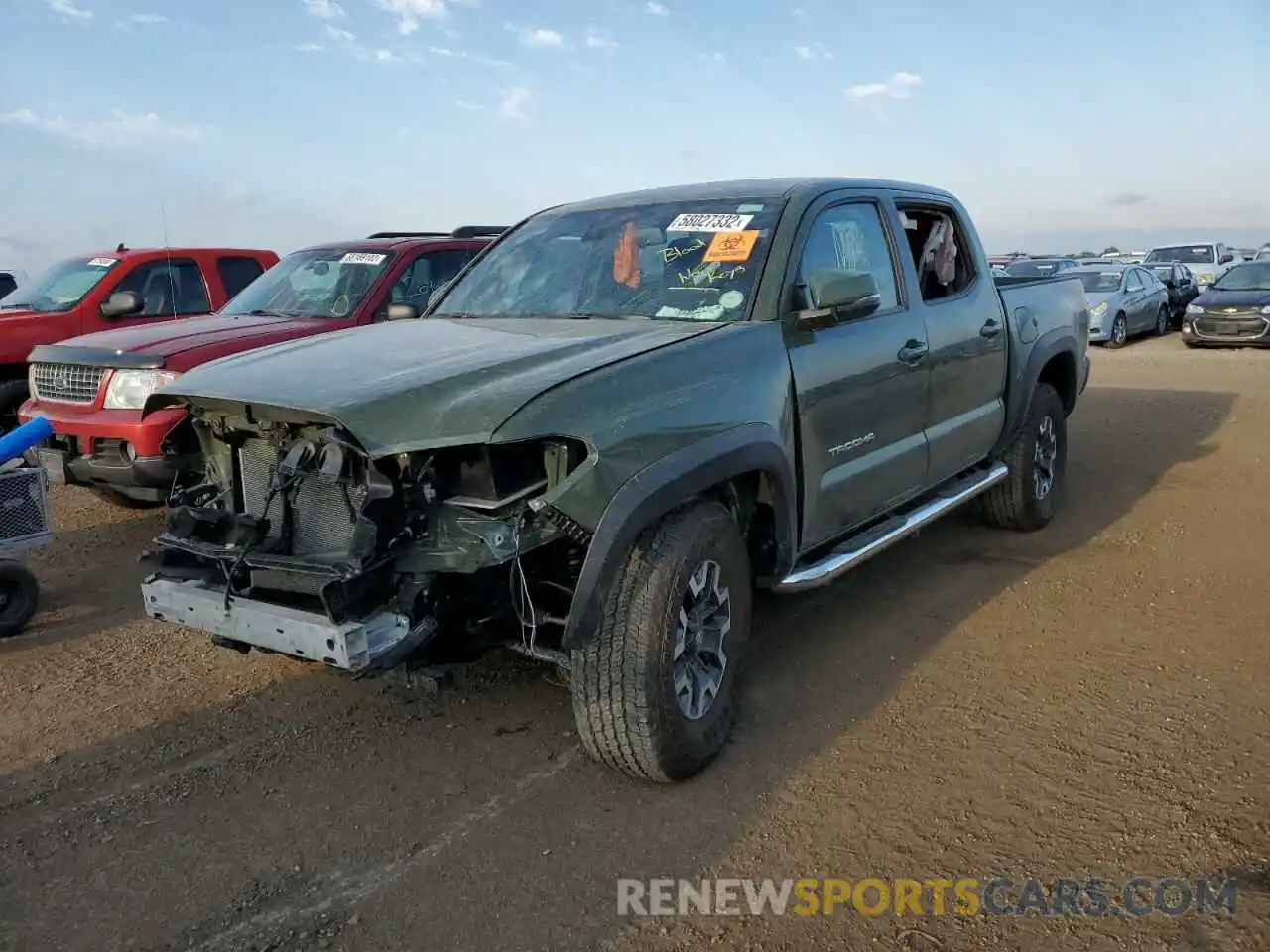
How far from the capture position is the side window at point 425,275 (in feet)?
25.0

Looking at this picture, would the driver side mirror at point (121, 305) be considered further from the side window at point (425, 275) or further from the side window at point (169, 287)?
the side window at point (425, 275)

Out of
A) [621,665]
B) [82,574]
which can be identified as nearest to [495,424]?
[621,665]

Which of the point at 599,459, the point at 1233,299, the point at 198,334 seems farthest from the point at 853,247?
the point at 1233,299

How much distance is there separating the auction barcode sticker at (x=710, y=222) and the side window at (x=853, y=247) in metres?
0.27

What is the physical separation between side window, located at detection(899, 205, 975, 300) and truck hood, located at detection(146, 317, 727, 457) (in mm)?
1959

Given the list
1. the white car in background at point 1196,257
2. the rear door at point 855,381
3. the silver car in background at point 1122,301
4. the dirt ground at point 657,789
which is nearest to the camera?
the dirt ground at point 657,789

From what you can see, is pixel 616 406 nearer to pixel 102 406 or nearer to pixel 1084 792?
pixel 1084 792

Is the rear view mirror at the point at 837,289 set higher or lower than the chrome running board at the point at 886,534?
higher

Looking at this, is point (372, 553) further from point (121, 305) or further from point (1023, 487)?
point (121, 305)

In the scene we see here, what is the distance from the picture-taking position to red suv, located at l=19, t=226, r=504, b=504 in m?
5.81

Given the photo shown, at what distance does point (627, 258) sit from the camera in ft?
14.6

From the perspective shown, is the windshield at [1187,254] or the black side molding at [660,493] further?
the windshield at [1187,254]

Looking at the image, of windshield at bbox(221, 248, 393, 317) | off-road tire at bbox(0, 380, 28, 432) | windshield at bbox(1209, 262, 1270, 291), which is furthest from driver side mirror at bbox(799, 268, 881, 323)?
windshield at bbox(1209, 262, 1270, 291)

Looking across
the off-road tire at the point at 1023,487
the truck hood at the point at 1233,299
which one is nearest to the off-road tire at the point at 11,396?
the off-road tire at the point at 1023,487
